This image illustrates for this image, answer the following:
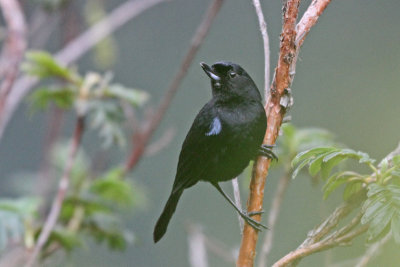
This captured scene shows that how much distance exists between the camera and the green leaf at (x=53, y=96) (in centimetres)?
178

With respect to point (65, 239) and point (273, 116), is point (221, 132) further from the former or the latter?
point (65, 239)

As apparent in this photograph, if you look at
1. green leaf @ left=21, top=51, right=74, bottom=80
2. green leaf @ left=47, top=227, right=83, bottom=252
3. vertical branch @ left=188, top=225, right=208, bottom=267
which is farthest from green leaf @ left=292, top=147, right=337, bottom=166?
green leaf @ left=21, top=51, right=74, bottom=80

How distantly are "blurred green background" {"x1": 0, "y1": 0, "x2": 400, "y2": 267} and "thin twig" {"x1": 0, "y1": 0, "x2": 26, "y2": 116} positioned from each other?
1.98ft

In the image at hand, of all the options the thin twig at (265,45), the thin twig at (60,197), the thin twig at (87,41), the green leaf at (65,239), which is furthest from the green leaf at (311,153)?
the thin twig at (87,41)

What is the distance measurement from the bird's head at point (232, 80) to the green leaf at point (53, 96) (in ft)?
2.81

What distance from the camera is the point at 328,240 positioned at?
2.51ft

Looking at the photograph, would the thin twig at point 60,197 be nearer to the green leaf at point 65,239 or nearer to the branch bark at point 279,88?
the green leaf at point 65,239

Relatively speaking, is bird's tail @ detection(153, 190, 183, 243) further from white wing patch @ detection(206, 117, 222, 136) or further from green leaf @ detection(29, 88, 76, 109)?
green leaf @ detection(29, 88, 76, 109)

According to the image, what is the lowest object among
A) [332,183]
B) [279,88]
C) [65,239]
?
[65,239]

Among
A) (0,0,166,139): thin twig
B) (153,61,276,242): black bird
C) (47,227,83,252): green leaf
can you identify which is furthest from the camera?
(0,0,166,139): thin twig

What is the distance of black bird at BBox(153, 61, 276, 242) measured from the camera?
1.00 metres

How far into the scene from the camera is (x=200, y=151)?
105 centimetres

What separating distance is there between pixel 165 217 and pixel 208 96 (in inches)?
46.7

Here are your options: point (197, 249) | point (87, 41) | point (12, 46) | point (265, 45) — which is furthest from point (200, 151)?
point (87, 41)
